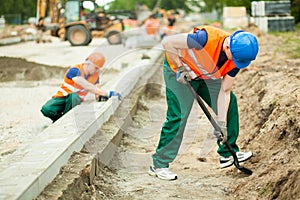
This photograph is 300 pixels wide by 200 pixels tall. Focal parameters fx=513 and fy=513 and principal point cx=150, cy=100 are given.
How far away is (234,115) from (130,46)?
15440 millimetres

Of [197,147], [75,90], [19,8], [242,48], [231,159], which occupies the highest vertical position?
[19,8]

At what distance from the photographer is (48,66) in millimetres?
12406

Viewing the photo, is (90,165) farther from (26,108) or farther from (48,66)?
(48,66)

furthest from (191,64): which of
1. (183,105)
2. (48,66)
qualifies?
(48,66)

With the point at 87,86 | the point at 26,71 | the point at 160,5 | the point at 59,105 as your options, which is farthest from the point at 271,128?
the point at 160,5

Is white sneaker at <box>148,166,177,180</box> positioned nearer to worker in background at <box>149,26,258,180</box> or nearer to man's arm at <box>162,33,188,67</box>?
worker in background at <box>149,26,258,180</box>

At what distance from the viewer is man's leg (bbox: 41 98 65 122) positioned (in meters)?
6.62

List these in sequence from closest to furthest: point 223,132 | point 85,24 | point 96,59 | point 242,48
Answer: point 242,48 → point 223,132 → point 96,59 → point 85,24

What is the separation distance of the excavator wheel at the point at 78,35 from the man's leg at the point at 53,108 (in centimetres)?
1467

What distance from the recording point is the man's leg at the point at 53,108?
21.7 ft

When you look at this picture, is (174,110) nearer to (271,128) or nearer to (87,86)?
(271,128)

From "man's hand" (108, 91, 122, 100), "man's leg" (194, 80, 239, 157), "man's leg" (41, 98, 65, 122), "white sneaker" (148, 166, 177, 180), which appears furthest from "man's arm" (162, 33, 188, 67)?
"man's leg" (41, 98, 65, 122)

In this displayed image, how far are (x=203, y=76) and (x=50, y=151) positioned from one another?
1.53 meters

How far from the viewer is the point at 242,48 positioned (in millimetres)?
4219
